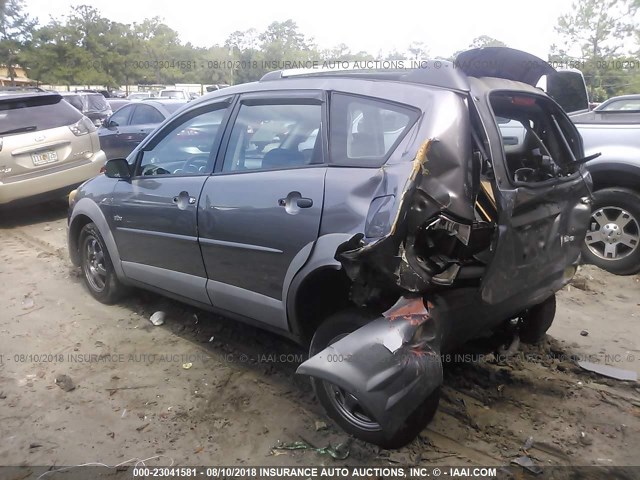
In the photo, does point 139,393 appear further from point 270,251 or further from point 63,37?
point 63,37

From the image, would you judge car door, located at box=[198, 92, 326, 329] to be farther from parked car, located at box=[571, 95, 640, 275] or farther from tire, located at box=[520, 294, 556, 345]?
parked car, located at box=[571, 95, 640, 275]

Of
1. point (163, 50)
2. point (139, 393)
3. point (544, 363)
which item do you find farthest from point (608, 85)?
point (163, 50)

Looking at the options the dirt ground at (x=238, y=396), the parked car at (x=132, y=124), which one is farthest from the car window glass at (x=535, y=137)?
the parked car at (x=132, y=124)

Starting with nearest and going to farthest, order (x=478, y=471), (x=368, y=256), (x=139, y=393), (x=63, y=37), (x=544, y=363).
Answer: (x=368, y=256)
(x=478, y=471)
(x=139, y=393)
(x=544, y=363)
(x=63, y=37)

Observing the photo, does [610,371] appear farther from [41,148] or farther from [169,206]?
[41,148]

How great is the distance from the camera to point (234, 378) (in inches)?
141

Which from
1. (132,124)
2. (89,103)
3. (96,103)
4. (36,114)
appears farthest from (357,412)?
(96,103)

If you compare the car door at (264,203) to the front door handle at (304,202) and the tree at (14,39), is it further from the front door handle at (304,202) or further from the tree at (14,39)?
the tree at (14,39)

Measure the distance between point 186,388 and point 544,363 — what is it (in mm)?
2437

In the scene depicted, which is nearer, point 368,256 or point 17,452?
point 368,256

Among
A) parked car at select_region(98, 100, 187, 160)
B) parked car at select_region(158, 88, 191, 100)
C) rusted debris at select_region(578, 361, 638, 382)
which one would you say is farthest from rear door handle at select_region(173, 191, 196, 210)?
parked car at select_region(158, 88, 191, 100)

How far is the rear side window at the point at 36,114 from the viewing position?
24.2ft

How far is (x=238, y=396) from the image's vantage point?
11.1ft

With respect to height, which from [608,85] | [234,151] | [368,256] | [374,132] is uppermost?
[374,132]
